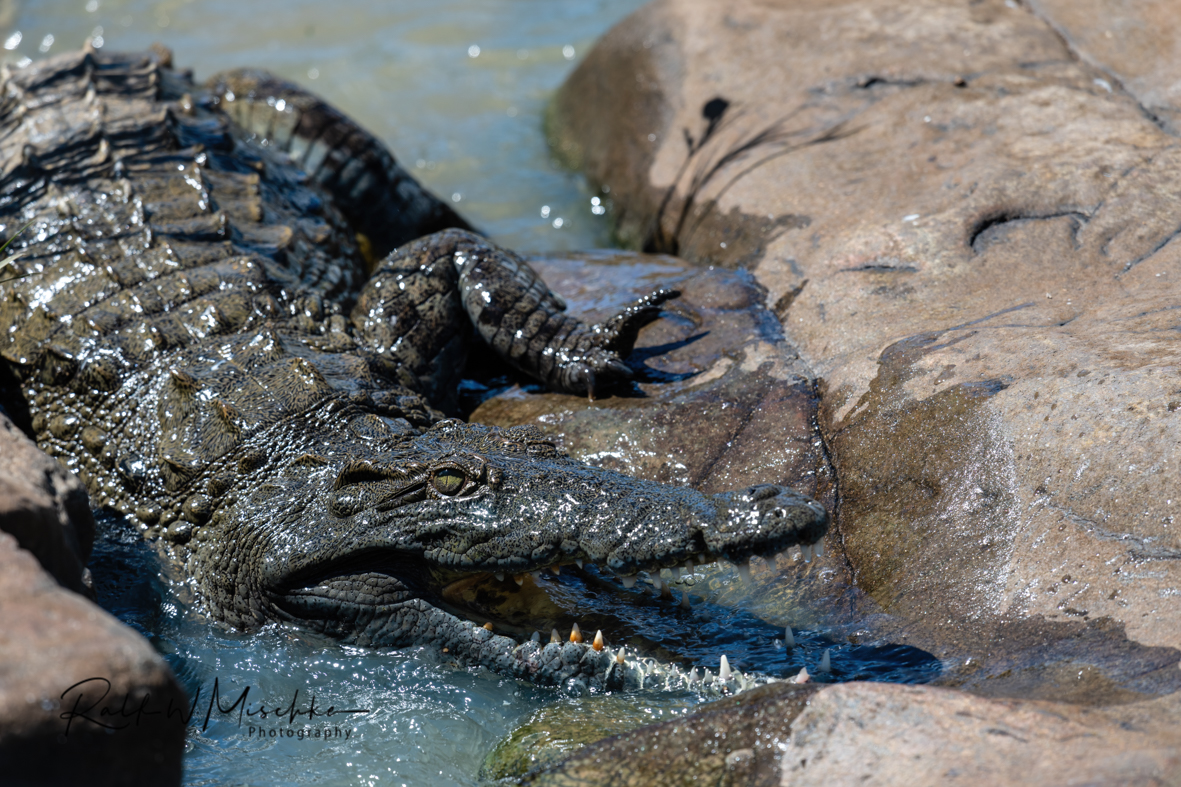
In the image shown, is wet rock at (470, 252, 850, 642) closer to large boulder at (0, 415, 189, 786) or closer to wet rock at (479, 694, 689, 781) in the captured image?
wet rock at (479, 694, 689, 781)

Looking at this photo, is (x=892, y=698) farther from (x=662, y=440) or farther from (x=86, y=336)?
(x=86, y=336)

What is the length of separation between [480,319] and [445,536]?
5.61 ft

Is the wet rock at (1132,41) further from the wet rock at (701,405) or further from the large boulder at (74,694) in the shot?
the large boulder at (74,694)

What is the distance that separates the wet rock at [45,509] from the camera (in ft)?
7.16

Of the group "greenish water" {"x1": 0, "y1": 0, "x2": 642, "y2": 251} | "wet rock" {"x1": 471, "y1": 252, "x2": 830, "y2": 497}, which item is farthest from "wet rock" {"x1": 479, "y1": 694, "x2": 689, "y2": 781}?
"greenish water" {"x1": 0, "y1": 0, "x2": 642, "y2": 251}

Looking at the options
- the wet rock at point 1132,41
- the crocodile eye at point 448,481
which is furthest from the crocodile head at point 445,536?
the wet rock at point 1132,41

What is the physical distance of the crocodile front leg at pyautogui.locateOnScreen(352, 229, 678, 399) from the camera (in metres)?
4.20

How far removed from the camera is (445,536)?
2982 mm

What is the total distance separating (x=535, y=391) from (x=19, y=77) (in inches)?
140

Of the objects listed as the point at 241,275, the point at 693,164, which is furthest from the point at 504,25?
the point at 241,275

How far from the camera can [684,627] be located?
10.2 ft

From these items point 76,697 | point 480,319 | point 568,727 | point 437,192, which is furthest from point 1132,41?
point 76,697

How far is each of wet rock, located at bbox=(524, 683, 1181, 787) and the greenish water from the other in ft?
14.6

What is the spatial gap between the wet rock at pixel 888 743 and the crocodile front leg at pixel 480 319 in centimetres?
189
